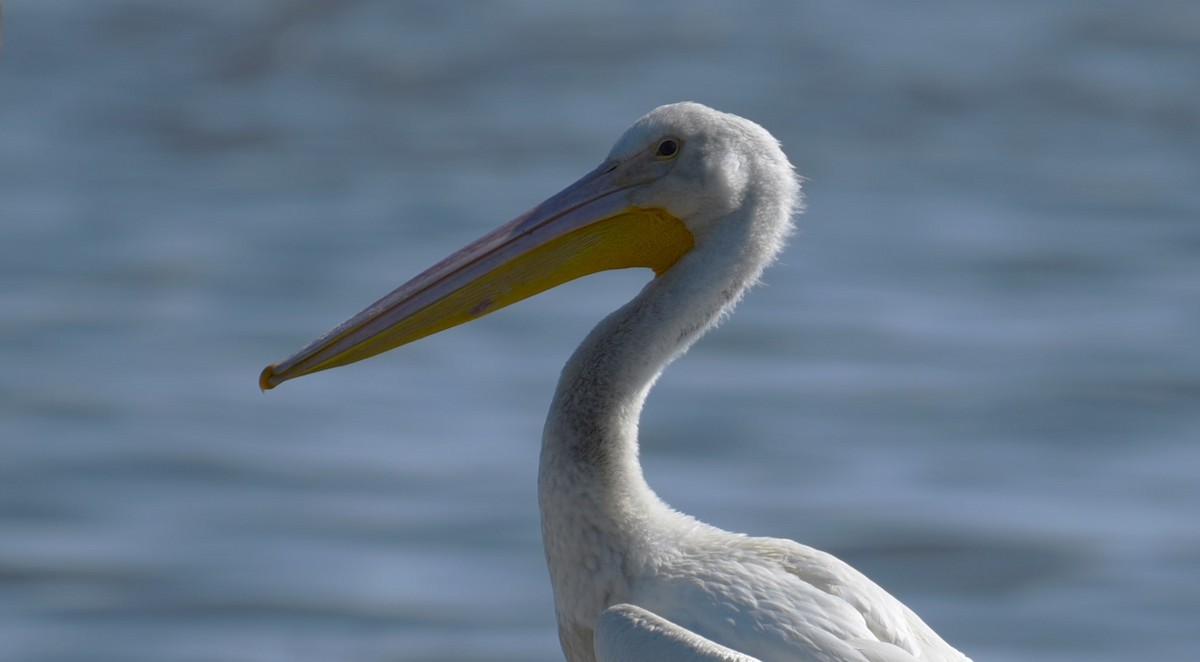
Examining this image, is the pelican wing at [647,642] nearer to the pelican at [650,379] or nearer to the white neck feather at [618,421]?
the pelican at [650,379]

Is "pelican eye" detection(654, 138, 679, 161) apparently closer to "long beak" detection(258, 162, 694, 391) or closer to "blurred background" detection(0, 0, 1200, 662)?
"long beak" detection(258, 162, 694, 391)

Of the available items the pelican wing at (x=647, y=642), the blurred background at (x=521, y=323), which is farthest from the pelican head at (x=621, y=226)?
the blurred background at (x=521, y=323)

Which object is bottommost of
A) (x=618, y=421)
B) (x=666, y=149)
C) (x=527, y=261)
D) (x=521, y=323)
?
(x=618, y=421)

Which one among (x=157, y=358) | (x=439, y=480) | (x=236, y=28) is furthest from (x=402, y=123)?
(x=439, y=480)

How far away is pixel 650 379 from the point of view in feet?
14.2

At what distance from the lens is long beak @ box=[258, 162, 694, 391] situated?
4453mm

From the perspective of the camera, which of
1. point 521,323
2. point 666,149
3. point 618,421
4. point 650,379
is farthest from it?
point 521,323

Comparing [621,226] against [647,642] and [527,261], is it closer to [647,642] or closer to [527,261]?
[527,261]

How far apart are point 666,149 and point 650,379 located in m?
0.51

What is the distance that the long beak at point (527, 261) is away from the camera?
4.45 metres

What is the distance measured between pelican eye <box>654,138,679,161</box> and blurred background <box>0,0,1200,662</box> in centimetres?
343

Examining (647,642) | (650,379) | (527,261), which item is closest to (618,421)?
(650,379)

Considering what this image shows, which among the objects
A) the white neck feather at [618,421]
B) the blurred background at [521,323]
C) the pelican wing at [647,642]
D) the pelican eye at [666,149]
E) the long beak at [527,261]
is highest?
the blurred background at [521,323]

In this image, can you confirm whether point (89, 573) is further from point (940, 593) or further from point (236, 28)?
point (236, 28)
